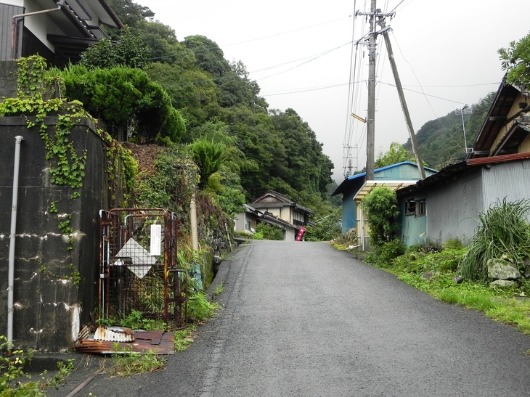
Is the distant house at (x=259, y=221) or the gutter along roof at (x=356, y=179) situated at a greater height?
the gutter along roof at (x=356, y=179)

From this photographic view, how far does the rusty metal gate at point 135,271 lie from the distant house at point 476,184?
6.42 metres

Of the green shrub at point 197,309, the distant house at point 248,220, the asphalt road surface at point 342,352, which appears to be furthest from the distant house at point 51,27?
the distant house at point 248,220

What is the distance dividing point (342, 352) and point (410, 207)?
1290 cm

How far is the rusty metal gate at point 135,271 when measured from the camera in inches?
289

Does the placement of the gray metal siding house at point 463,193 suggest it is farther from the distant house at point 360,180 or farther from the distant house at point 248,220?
the distant house at point 248,220

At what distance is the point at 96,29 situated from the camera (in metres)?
18.6

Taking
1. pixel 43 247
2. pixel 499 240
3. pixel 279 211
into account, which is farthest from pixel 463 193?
pixel 279 211

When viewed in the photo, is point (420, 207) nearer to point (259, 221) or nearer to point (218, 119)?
point (218, 119)

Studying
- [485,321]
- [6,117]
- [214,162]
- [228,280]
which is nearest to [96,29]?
[214,162]

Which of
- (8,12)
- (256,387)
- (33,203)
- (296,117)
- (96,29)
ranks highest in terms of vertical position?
(296,117)

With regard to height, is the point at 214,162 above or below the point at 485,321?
above

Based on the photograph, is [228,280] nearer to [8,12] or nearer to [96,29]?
[8,12]

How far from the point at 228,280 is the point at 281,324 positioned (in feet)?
17.4

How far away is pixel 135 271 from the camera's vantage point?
24.4 feet
